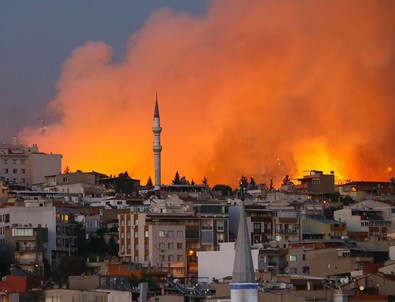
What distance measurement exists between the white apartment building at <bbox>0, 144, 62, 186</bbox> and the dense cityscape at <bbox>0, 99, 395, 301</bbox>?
5971 mm

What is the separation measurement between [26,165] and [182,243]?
39.4 m

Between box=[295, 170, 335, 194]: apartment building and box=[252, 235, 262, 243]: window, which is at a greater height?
box=[295, 170, 335, 194]: apartment building

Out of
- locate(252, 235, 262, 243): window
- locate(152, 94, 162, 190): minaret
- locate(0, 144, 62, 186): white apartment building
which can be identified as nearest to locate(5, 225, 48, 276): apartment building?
locate(252, 235, 262, 243): window

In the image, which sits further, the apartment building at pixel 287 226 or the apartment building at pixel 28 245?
the apartment building at pixel 287 226

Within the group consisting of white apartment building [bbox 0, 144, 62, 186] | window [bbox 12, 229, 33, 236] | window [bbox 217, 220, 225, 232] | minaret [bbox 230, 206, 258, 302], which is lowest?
minaret [bbox 230, 206, 258, 302]

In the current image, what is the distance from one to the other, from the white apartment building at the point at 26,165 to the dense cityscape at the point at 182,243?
19.6 ft

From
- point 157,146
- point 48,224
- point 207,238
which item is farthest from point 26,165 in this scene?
point 207,238

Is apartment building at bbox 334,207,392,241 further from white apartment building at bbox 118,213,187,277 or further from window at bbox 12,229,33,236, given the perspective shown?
window at bbox 12,229,33,236

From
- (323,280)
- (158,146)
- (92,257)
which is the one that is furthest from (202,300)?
(158,146)

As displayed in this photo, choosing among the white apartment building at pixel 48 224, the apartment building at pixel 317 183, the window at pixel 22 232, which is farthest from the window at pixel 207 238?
the apartment building at pixel 317 183

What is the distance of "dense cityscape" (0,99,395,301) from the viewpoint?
73938mm

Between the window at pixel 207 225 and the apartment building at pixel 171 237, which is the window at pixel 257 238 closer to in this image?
the apartment building at pixel 171 237

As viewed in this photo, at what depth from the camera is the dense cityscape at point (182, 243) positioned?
7394 centimetres

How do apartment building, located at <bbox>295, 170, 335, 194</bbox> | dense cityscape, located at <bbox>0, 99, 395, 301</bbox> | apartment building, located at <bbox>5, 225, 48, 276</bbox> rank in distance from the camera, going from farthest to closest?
apartment building, located at <bbox>295, 170, 335, 194</bbox> → apartment building, located at <bbox>5, 225, 48, 276</bbox> → dense cityscape, located at <bbox>0, 99, 395, 301</bbox>
